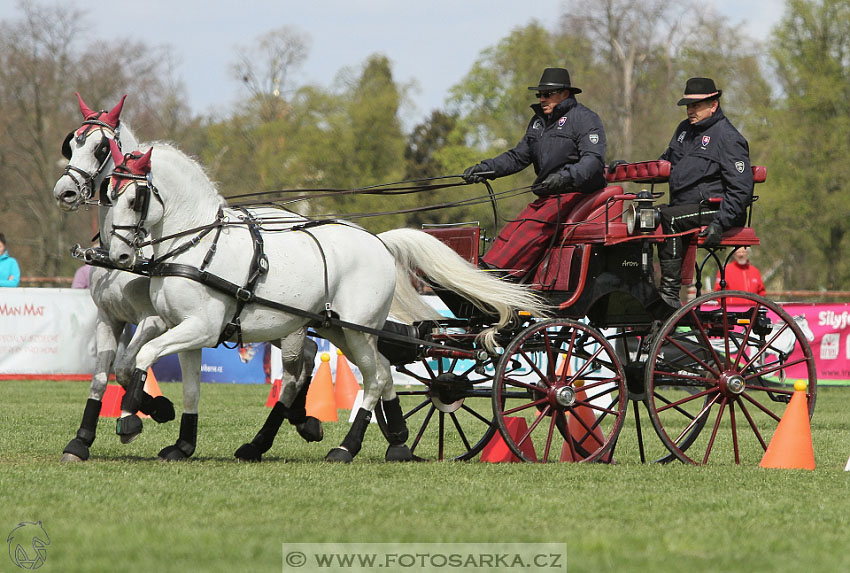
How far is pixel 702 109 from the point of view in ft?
28.1

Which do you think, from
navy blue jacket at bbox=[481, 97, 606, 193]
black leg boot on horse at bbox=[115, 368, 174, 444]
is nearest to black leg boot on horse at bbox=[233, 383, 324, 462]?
black leg boot on horse at bbox=[115, 368, 174, 444]

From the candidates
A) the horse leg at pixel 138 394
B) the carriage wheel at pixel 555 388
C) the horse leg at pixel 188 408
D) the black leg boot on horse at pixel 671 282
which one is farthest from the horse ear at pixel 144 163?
the black leg boot on horse at pixel 671 282

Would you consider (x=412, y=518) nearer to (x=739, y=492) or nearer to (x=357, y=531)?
(x=357, y=531)

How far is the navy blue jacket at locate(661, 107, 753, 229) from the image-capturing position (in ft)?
26.7

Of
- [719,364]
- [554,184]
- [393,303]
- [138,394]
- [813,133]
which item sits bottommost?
[138,394]

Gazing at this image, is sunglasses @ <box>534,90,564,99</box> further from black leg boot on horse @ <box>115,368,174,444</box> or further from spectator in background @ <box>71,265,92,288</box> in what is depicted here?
spectator in background @ <box>71,265,92,288</box>

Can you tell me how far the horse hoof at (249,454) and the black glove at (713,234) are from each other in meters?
3.41

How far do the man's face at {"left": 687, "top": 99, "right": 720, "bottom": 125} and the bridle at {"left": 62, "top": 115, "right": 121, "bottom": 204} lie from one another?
4.07m

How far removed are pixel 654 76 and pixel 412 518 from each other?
3379cm

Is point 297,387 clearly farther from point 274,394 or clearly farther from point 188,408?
point 274,394

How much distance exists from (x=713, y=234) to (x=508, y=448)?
6.91ft

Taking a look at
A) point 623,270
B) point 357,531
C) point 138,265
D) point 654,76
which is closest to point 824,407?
point 623,270

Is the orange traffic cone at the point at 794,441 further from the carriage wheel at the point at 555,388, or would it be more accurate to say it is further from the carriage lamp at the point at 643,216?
the carriage lamp at the point at 643,216

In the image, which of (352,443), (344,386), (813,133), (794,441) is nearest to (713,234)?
(794,441)
